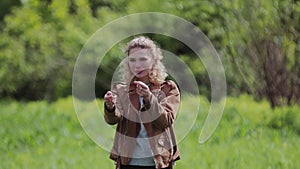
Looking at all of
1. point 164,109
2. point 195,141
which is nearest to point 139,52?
point 164,109

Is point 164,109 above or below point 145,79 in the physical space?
below

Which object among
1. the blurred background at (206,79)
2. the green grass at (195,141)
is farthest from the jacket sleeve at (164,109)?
the blurred background at (206,79)

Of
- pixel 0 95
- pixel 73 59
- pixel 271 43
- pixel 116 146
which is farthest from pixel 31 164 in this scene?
pixel 0 95

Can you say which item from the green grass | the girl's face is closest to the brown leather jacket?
the girl's face

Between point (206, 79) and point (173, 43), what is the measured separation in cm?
143

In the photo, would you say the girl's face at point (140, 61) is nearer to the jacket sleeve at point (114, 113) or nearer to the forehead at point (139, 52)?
the forehead at point (139, 52)

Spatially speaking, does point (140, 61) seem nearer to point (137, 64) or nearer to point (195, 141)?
point (137, 64)

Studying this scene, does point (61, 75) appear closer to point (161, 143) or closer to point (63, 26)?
point (63, 26)

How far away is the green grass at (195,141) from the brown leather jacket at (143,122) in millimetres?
1825

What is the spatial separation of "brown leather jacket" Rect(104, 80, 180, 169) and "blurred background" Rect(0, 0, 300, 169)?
8.28ft

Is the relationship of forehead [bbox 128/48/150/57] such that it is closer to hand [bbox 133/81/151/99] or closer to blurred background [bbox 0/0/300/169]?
hand [bbox 133/81/151/99]

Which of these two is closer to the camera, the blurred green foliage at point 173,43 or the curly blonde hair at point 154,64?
the curly blonde hair at point 154,64

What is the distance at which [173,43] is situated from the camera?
1440cm

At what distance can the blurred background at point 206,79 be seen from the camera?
7.82 metres
